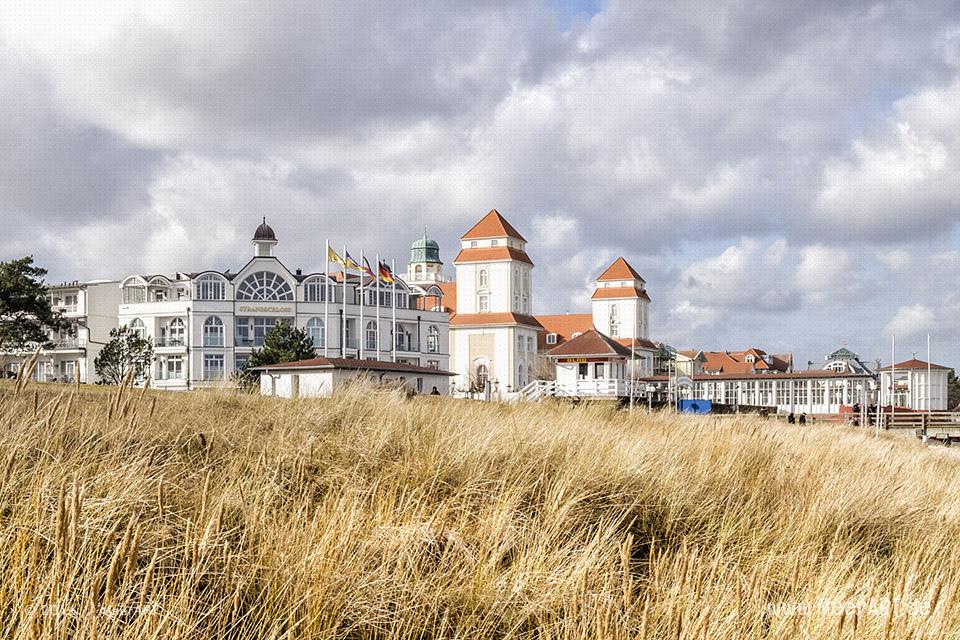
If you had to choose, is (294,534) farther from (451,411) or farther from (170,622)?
(451,411)

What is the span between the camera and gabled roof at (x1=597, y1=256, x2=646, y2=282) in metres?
117

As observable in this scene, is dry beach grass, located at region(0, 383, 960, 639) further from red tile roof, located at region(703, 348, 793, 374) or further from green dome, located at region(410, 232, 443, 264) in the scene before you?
green dome, located at region(410, 232, 443, 264)

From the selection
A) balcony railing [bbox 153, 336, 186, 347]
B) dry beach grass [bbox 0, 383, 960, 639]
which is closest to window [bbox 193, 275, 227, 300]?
balcony railing [bbox 153, 336, 186, 347]

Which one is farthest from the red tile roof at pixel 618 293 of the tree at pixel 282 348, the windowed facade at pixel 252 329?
the tree at pixel 282 348

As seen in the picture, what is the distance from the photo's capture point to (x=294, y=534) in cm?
450

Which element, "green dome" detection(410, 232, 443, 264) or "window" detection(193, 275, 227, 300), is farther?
"green dome" detection(410, 232, 443, 264)

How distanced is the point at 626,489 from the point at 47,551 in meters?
4.46

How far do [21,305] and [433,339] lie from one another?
3886 centimetres

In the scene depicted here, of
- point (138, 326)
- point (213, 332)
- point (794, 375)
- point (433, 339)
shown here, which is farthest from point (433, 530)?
point (433, 339)

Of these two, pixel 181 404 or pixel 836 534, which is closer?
pixel 836 534

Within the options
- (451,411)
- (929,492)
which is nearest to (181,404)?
(451,411)

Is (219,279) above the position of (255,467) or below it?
above

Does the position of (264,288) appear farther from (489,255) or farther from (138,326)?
(489,255)

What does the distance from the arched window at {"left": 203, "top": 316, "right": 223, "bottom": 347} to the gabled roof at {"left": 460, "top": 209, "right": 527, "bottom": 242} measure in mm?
36074
